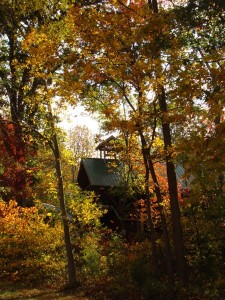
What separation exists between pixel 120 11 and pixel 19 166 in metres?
6.23

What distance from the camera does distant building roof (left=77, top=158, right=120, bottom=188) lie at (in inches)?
848

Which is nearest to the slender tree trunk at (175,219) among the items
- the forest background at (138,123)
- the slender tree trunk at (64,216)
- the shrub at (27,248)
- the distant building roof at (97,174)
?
the forest background at (138,123)

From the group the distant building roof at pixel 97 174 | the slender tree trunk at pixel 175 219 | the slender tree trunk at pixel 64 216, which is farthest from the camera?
the distant building roof at pixel 97 174

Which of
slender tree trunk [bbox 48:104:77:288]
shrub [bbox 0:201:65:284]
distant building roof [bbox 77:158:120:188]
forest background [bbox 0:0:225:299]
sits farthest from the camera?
distant building roof [bbox 77:158:120:188]

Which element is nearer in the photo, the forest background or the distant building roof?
the forest background

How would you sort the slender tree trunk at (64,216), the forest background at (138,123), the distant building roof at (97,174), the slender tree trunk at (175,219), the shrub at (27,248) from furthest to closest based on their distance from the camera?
the distant building roof at (97,174)
the shrub at (27,248)
the slender tree trunk at (64,216)
the slender tree trunk at (175,219)
the forest background at (138,123)

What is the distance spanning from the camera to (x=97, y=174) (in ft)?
73.3

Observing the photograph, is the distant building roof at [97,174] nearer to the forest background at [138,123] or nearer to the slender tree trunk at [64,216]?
the forest background at [138,123]

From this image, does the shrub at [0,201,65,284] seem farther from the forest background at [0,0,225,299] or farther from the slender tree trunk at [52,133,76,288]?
the slender tree trunk at [52,133,76,288]

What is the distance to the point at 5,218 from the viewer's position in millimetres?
14531

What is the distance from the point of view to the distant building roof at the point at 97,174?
21531 millimetres

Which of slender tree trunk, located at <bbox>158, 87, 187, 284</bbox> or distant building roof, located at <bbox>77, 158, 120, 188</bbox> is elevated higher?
distant building roof, located at <bbox>77, 158, 120, 188</bbox>


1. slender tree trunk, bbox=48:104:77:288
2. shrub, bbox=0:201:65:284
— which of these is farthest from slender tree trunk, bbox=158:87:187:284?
shrub, bbox=0:201:65:284

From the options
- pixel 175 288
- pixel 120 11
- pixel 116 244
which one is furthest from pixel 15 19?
pixel 175 288
